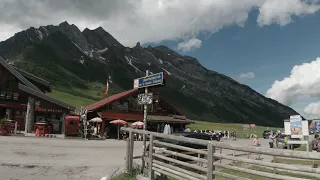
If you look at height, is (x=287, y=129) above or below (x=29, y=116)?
below

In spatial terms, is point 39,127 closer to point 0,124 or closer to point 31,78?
point 0,124

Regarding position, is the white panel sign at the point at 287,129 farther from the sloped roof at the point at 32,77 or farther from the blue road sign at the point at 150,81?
the sloped roof at the point at 32,77

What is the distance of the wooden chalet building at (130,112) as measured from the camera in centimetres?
5008

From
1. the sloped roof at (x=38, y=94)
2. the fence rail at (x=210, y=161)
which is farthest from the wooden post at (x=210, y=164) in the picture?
the sloped roof at (x=38, y=94)

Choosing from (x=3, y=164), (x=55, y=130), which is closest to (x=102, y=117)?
(x=55, y=130)

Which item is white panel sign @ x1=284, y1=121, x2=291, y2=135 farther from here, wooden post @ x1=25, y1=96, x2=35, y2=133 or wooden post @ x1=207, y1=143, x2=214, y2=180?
wooden post @ x1=25, y1=96, x2=35, y2=133

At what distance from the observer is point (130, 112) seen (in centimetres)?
5275

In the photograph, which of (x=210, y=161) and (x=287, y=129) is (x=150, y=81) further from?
(x=287, y=129)

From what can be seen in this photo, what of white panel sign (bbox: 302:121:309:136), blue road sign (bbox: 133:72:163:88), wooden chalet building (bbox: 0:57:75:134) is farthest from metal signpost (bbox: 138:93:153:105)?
wooden chalet building (bbox: 0:57:75:134)

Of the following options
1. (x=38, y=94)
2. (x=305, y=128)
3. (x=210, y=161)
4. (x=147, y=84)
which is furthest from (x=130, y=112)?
(x=210, y=161)

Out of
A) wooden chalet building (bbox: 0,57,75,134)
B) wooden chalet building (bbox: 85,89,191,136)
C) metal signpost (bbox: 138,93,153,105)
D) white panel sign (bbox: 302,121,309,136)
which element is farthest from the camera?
wooden chalet building (bbox: 85,89,191,136)

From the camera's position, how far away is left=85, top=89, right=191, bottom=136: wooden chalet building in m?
50.1

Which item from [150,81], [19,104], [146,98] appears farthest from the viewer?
[19,104]

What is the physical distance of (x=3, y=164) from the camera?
13.4m
